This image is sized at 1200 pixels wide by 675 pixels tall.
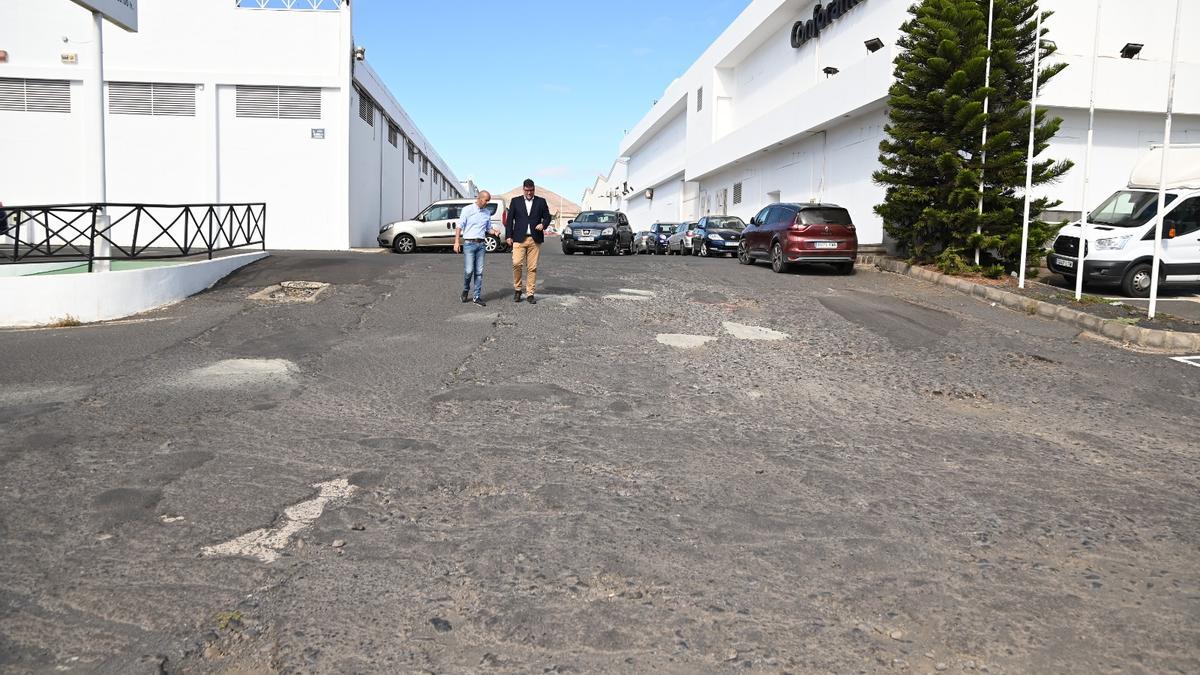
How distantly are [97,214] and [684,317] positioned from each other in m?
9.10

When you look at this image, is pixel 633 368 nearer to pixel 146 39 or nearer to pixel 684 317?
pixel 684 317

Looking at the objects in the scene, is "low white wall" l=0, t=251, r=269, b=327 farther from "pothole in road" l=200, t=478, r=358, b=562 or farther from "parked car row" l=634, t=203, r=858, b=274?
"parked car row" l=634, t=203, r=858, b=274

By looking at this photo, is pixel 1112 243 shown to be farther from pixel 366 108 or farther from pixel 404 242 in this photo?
pixel 366 108

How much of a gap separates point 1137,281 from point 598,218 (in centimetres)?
1508

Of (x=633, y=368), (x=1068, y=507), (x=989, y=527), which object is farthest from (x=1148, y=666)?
(x=633, y=368)

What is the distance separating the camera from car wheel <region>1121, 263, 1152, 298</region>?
15.1 m

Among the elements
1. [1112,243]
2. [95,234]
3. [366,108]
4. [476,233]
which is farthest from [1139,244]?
[366,108]

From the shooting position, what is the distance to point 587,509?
4.36 metres

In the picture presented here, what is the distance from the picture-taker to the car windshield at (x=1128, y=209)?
1528 cm

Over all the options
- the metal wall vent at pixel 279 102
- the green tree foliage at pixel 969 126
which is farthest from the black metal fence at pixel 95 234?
the green tree foliage at pixel 969 126

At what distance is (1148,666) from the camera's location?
294 centimetres

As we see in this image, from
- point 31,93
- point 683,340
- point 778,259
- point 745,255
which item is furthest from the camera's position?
point 31,93

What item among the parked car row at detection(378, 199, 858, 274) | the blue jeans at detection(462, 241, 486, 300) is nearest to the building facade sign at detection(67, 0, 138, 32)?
the parked car row at detection(378, 199, 858, 274)

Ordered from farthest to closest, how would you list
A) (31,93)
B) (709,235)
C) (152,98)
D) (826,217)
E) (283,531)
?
(709,235) → (152,98) → (31,93) → (826,217) → (283,531)
